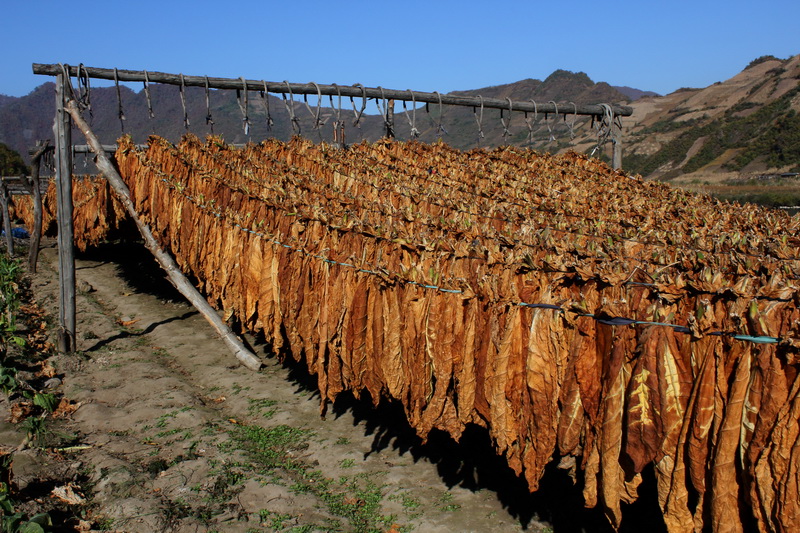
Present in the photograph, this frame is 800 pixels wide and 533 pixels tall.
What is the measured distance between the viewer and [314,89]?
317 inches

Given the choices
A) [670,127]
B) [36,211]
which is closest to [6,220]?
[36,211]

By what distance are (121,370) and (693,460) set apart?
6.62m

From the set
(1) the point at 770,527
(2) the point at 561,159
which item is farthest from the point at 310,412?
(2) the point at 561,159

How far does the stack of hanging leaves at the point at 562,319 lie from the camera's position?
228 cm

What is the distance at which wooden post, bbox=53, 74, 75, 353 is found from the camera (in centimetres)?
730

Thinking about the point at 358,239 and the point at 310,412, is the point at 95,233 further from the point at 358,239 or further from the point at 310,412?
the point at 358,239

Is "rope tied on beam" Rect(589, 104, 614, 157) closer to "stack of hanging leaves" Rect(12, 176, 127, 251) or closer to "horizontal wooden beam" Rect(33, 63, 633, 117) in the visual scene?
"horizontal wooden beam" Rect(33, 63, 633, 117)

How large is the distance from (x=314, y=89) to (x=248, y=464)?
15.9 feet

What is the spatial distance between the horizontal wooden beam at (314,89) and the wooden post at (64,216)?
0.37 m


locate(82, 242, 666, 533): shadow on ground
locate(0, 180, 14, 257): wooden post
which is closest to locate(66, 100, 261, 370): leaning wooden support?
locate(82, 242, 666, 533): shadow on ground

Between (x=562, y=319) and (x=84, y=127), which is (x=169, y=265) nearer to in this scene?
(x=84, y=127)

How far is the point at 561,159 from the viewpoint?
912 cm

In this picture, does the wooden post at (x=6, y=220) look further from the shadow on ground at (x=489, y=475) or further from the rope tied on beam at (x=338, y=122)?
the shadow on ground at (x=489, y=475)

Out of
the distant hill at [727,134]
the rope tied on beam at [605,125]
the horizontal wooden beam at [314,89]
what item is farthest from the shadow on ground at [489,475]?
the distant hill at [727,134]
